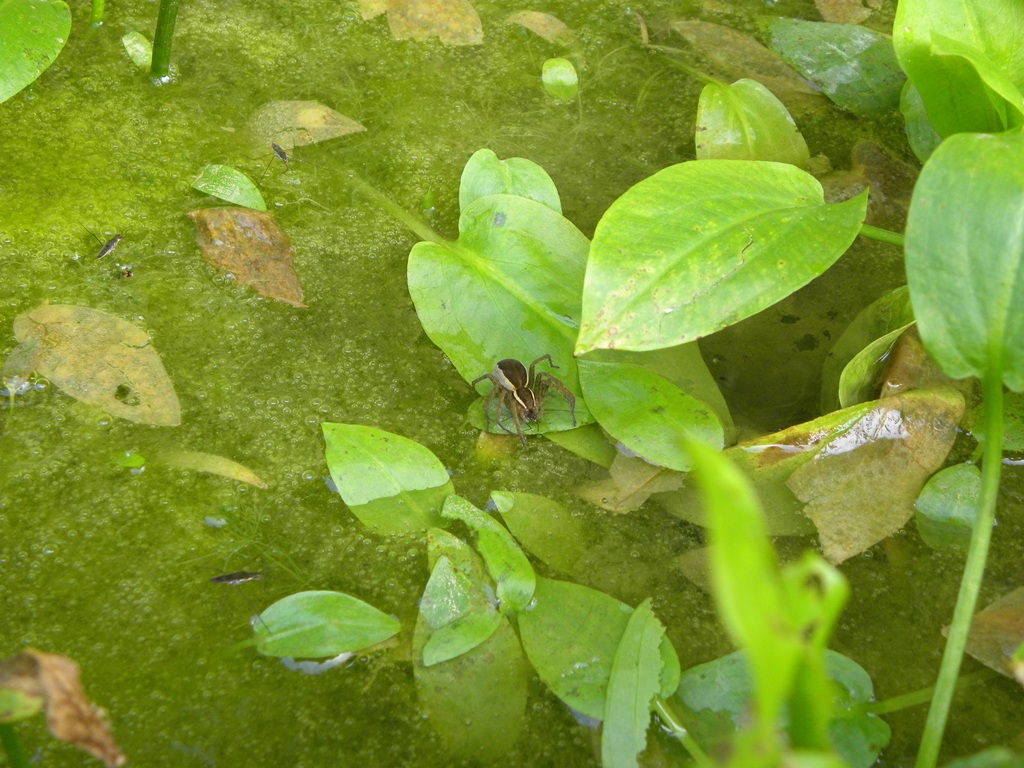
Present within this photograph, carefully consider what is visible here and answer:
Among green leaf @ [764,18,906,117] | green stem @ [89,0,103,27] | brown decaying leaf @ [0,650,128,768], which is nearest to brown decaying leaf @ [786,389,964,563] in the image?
green leaf @ [764,18,906,117]

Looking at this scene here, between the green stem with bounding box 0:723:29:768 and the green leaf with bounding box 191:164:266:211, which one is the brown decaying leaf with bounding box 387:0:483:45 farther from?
the green stem with bounding box 0:723:29:768

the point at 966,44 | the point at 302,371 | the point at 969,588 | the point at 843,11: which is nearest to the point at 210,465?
the point at 302,371

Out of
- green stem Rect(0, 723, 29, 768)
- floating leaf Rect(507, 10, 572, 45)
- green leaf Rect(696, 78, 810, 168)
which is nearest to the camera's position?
green stem Rect(0, 723, 29, 768)

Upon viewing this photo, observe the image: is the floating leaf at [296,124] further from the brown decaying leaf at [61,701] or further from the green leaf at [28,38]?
the brown decaying leaf at [61,701]

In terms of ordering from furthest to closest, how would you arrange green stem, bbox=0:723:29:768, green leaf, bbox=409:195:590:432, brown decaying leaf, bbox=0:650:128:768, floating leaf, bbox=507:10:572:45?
floating leaf, bbox=507:10:572:45, green leaf, bbox=409:195:590:432, green stem, bbox=0:723:29:768, brown decaying leaf, bbox=0:650:128:768

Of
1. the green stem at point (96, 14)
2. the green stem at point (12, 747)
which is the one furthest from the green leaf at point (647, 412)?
the green stem at point (96, 14)

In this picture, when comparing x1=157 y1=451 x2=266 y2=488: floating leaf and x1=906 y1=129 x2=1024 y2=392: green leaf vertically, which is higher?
x1=906 y1=129 x2=1024 y2=392: green leaf
